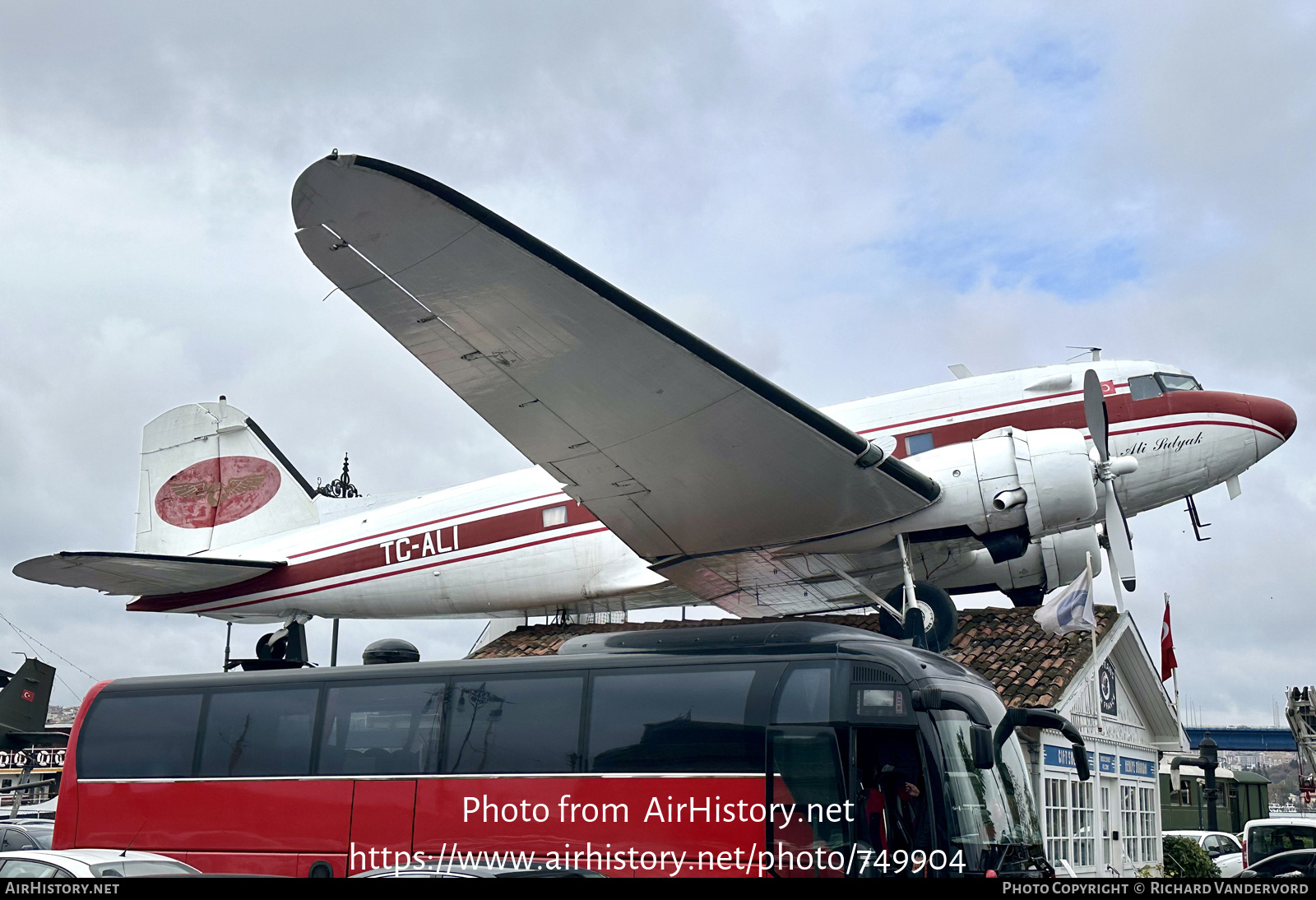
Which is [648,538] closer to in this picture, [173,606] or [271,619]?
[271,619]

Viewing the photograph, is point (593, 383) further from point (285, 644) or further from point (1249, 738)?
point (1249, 738)

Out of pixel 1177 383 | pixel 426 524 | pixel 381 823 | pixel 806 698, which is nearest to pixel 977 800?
pixel 806 698

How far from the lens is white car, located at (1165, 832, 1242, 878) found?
2450cm

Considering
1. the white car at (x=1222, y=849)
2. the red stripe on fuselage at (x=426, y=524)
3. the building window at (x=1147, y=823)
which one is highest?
the red stripe on fuselage at (x=426, y=524)

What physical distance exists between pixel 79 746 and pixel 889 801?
27.3 feet

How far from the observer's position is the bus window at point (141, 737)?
34.6 ft

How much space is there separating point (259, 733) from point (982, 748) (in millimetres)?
6741

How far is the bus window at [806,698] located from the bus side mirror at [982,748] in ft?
4.40

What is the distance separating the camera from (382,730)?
977 centimetres

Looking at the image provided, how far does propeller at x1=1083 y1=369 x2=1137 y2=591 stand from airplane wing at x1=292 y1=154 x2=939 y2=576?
2.53 m

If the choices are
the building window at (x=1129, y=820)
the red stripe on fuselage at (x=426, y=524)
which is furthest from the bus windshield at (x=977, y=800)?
the red stripe on fuselage at (x=426, y=524)

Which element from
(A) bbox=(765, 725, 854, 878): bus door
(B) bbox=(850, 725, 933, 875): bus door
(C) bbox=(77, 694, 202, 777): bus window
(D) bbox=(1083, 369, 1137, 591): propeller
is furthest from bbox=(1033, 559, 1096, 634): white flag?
(C) bbox=(77, 694, 202, 777): bus window

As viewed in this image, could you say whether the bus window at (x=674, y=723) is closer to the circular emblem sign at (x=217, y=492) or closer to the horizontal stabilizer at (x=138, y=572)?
the horizontal stabilizer at (x=138, y=572)

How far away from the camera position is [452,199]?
10.3 metres
